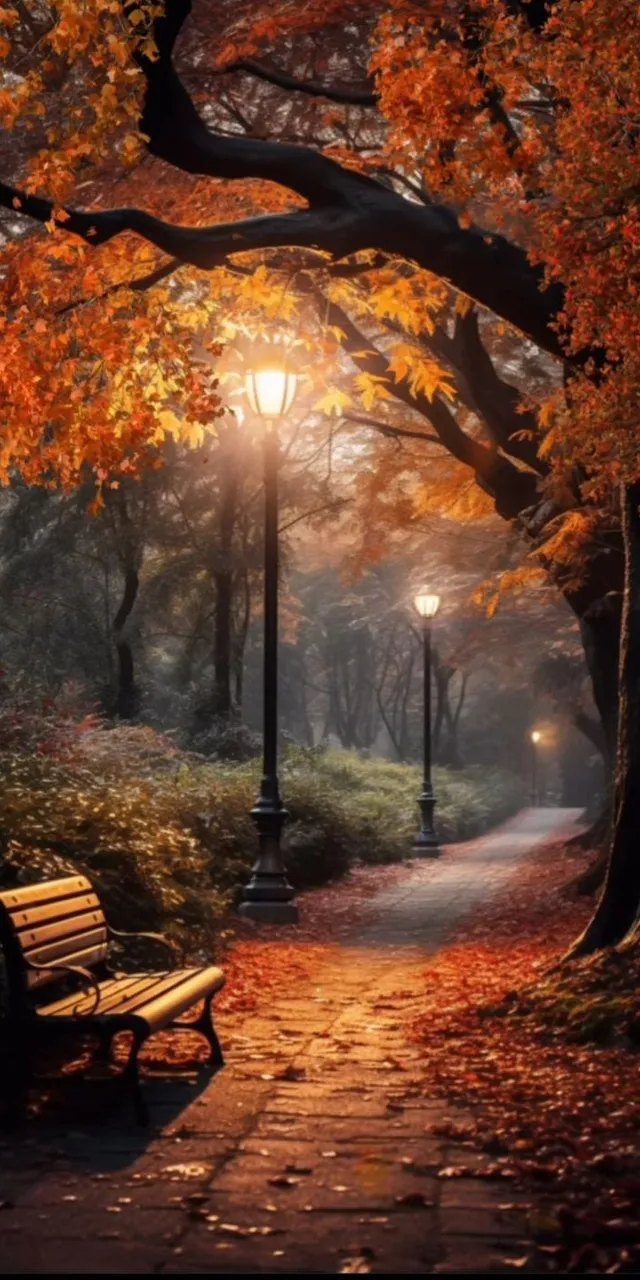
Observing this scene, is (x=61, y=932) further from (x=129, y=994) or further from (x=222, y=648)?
(x=222, y=648)

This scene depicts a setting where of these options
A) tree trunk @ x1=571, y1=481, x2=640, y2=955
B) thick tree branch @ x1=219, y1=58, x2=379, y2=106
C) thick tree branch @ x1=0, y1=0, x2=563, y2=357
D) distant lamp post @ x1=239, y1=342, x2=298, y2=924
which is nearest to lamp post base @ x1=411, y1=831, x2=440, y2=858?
distant lamp post @ x1=239, y1=342, x2=298, y2=924

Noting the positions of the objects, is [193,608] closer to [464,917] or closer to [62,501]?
[62,501]

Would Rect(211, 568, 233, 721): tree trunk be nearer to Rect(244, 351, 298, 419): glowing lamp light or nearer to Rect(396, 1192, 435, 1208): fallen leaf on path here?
Rect(244, 351, 298, 419): glowing lamp light

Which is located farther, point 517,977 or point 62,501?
point 62,501

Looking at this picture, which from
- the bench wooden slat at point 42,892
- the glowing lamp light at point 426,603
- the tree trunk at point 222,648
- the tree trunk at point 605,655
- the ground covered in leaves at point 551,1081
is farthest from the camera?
the glowing lamp light at point 426,603

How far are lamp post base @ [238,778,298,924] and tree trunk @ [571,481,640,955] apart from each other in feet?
16.9

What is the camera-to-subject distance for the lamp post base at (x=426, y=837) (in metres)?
29.4

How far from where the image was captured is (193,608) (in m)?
33.3

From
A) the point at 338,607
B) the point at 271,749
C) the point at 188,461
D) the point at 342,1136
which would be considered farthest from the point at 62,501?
the point at 338,607

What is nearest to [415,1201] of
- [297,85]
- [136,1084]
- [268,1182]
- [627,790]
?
[268,1182]

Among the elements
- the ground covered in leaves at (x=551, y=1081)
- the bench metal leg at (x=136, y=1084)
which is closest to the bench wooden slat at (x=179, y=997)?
the bench metal leg at (x=136, y=1084)

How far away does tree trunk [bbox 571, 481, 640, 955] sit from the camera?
10.2m

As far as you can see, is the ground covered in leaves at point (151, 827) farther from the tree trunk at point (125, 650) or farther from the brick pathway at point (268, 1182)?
the tree trunk at point (125, 650)

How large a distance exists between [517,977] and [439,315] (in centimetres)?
794
